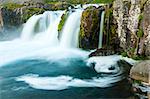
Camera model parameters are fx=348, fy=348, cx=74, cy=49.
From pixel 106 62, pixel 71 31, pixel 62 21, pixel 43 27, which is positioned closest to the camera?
pixel 106 62

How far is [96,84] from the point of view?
13.2m

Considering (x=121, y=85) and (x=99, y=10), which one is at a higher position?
(x=99, y=10)

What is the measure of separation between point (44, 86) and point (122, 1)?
19.5ft

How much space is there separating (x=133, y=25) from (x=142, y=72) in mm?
3691

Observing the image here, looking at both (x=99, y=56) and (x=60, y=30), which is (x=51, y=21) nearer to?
(x=60, y=30)

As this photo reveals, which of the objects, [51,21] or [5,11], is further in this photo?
[5,11]

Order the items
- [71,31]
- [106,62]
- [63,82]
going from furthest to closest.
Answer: [71,31]
[106,62]
[63,82]

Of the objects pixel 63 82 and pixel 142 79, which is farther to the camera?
pixel 63 82

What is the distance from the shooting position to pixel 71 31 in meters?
19.0

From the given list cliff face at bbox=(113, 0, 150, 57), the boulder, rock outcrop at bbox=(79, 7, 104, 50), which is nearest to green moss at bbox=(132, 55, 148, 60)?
cliff face at bbox=(113, 0, 150, 57)

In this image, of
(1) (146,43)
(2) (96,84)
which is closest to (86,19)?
(1) (146,43)

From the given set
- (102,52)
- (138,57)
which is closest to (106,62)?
(102,52)

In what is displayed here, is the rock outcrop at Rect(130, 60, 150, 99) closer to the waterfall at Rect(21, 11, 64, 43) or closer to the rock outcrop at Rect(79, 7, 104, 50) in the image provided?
the rock outcrop at Rect(79, 7, 104, 50)

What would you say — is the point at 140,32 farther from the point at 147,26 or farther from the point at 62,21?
the point at 62,21
